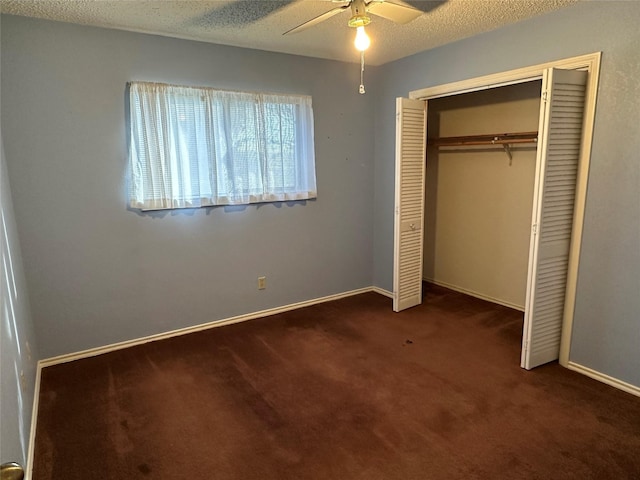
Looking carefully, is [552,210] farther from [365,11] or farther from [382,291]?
[382,291]

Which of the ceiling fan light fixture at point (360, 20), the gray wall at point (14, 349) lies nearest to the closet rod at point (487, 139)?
the ceiling fan light fixture at point (360, 20)

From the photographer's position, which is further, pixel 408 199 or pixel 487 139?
pixel 487 139

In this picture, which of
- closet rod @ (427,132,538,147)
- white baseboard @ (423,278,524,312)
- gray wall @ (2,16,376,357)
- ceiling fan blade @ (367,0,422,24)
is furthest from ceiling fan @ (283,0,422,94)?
white baseboard @ (423,278,524,312)

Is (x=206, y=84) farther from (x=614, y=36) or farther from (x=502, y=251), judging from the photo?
(x=502, y=251)

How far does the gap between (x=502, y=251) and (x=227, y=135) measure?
291 cm

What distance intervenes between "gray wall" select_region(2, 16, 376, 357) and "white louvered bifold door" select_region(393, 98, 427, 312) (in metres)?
0.72

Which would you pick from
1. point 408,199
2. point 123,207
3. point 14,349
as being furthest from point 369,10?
point 14,349

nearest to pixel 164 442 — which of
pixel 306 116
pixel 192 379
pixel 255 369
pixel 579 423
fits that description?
pixel 192 379

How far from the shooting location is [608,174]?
2555 mm

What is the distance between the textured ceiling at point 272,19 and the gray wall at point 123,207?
0.57 feet

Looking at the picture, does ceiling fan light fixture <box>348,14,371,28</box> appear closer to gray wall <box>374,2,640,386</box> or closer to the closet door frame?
the closet door frame

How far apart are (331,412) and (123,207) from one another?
213cm

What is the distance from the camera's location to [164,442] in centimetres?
220

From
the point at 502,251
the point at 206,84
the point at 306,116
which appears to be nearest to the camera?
the point at 206,84
